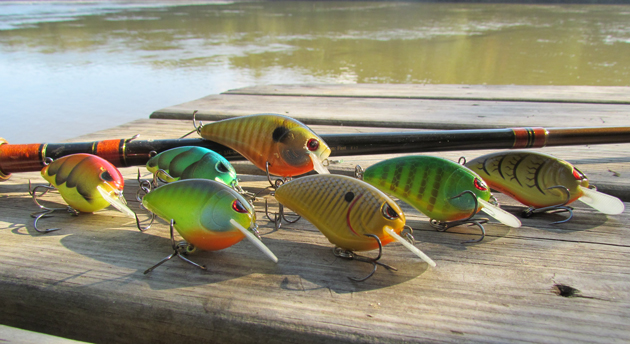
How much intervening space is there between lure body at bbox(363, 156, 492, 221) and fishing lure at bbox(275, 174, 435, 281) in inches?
4.7

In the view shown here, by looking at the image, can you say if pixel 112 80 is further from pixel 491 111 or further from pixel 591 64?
pixel 591 64

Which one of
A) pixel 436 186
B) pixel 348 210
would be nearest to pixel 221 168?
pixel 348 210

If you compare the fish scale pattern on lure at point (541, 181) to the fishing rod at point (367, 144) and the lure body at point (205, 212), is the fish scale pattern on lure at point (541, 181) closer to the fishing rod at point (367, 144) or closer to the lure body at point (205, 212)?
the fishing rod at point (367, 144)

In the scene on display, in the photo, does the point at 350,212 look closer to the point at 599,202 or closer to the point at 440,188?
the point at 440,188

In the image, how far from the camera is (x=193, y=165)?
89 cm

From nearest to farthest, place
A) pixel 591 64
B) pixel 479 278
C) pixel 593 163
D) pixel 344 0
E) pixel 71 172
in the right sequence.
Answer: pixel 479 278, pixel 71 172, pixel 593 163, pixel 591 64, pixel 344 0

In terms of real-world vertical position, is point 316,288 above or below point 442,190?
below

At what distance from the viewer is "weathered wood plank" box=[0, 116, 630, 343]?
24.0 inches

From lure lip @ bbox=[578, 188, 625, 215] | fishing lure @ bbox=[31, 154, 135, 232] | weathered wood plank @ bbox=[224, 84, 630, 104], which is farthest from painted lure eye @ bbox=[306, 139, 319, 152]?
weathered wood plank @ bbox=[224, 84, 630, 104]

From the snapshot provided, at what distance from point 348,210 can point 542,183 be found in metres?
0.43

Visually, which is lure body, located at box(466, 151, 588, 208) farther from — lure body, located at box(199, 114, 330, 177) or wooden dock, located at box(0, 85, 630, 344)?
lure body, located at box(199, 114, 330, 177)

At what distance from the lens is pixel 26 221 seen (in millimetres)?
910

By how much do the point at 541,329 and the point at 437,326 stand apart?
0.14 m

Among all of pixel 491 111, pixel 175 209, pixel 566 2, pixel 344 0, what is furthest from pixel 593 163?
pixel 344 0
